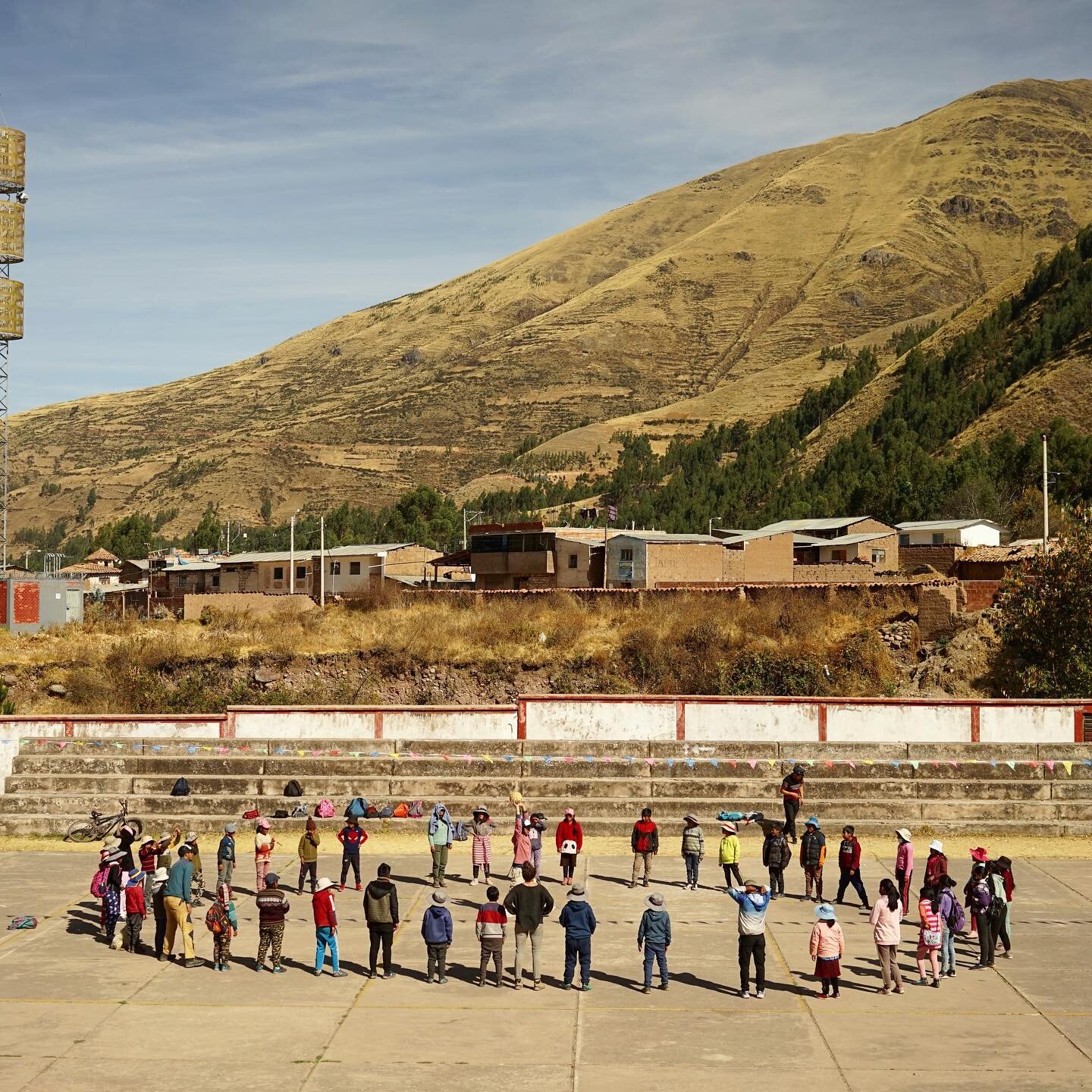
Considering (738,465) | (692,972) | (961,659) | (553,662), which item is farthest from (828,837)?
(738,465)

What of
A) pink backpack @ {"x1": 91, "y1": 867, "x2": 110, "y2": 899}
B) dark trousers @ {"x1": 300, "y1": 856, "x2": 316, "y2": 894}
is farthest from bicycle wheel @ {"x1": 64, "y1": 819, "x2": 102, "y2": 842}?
pink backpack @ {"x1": 91, "y1": 867, "x2": 110, "y2": 899}

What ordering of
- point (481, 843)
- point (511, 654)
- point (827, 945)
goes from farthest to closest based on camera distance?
point (511, 654)
point (481, 843)
point (827, 945)

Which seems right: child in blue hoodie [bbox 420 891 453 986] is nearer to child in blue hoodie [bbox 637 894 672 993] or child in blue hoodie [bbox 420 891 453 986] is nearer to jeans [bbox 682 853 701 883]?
child in blue hoodie [bbox 637 894 672 993]

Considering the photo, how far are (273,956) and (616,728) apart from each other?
15.2m

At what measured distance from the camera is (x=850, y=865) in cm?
2142

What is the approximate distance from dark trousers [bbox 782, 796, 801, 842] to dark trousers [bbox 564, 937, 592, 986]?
922cm

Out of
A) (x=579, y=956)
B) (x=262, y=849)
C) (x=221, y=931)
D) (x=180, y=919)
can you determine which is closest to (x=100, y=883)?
(x=180, y=919)

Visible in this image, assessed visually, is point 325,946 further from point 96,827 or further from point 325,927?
point 96,827

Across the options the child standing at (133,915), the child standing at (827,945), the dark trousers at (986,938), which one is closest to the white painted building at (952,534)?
the dark trousers at (986,938)

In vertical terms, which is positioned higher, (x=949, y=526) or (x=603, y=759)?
(x=949, y=526)

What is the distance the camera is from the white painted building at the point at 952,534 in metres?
77.1

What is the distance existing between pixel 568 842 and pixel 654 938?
19.1ft

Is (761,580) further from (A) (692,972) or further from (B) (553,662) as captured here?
(A) (692,972)

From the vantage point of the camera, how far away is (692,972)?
18094 mm
